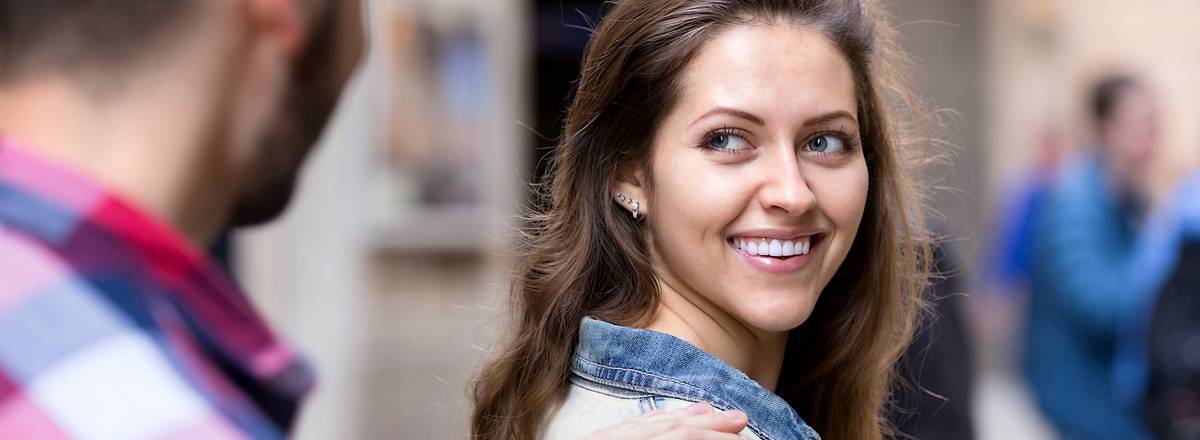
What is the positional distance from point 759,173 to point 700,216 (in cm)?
9

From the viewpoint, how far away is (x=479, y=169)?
7.69 m

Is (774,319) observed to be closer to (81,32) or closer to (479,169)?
(81,32)

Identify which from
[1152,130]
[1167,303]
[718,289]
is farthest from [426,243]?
[718,289]

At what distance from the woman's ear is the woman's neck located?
0.10 metres

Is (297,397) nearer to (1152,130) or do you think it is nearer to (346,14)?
(346,14)

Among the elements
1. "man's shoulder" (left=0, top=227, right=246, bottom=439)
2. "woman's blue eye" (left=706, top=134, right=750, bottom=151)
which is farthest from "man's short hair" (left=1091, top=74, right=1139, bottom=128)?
"man's shoulder" (left=0, top=227, right=246, bottom=439)

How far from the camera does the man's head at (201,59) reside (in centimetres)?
103

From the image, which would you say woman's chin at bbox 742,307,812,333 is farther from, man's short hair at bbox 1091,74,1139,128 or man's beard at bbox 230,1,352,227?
man's short hair at bbox 1091,74,1139,128

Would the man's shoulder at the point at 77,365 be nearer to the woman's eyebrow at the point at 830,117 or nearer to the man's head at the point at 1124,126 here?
the woman's eyebrow at the point at 830,117

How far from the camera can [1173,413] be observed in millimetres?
4281

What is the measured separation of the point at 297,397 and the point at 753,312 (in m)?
0.80

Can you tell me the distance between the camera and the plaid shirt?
2.92 ft

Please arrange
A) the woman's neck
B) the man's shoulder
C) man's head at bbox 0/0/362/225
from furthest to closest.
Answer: the woman's neck → man's head at bbox 0/0/362/225 → the man's shoulder

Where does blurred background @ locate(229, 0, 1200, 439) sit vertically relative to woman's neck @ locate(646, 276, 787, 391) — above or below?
below
